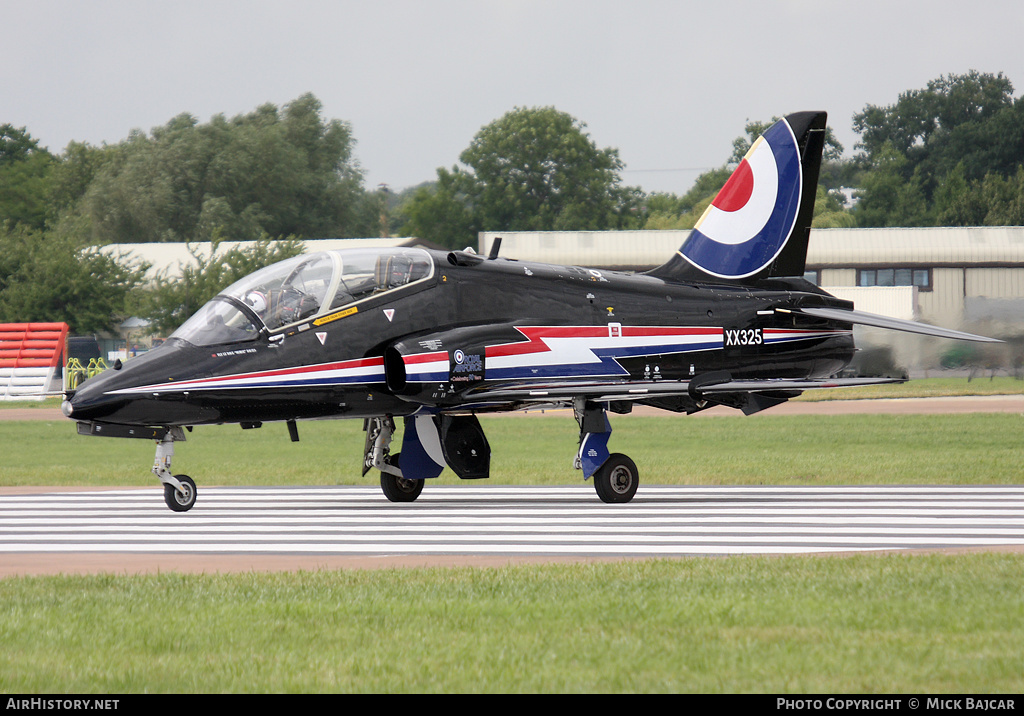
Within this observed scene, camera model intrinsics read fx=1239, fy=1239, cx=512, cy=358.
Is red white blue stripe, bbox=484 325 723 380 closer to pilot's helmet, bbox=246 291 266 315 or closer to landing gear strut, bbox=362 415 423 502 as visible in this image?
landing gear strut, bbox=362 415 423 502

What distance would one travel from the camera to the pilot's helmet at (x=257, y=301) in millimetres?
14582

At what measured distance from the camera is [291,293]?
14750mm

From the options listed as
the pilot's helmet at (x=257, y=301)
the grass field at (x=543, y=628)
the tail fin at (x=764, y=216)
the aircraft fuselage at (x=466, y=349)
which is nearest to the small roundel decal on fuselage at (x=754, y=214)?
the tail fin at (x=764, y=216)

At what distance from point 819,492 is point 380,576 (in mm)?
9022

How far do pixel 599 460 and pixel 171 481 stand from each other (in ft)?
17.0

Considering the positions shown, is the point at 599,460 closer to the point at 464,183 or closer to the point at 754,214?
the point at 754,214

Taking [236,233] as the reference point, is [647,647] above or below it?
below

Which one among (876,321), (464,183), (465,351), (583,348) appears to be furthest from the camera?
(464,183)

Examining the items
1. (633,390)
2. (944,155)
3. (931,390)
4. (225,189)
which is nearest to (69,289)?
(225,189)

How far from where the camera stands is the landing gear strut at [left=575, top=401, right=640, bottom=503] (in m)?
15.4

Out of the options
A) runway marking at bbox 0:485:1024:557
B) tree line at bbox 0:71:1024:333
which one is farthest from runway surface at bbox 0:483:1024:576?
tree line at bbox 0:71:1024:333

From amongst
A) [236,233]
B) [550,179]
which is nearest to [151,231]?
[236,233]

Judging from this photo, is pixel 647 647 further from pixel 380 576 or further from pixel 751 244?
pixel 751 244

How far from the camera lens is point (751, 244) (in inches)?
728
